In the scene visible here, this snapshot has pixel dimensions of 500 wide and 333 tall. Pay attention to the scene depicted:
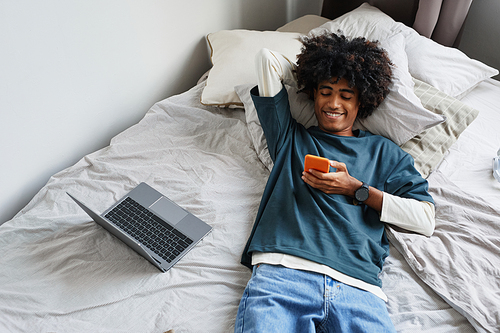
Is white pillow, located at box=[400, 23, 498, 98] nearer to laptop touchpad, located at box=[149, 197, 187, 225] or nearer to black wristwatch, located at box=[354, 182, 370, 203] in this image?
black wristwatch, located at box=[354, 182, 370, 203]

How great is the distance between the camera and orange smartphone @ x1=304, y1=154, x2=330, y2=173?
1.10 metres

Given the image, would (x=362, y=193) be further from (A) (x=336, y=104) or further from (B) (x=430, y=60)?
(B) (x=430, y=60)

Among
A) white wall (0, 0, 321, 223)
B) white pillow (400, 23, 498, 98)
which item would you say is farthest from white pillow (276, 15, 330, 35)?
white pillow (400, 23, 498, 98)

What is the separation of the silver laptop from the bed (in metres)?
0.03

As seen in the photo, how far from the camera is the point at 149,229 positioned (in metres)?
1.20

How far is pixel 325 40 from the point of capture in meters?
1.38

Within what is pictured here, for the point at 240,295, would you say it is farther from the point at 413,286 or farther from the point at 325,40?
the point at 325,40

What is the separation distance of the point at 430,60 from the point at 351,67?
564mm

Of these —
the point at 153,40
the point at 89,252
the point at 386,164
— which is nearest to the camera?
the point at 89,252

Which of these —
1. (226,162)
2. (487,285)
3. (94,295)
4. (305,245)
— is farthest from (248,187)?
(487,285)

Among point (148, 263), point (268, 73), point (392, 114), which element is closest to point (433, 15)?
point (392, 114)

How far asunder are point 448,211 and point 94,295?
1.09 meters

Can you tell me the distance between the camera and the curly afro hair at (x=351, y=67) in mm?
1270

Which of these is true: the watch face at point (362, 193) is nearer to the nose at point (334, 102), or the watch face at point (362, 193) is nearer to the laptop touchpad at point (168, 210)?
the nose at point (334, 102)
